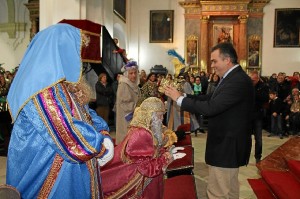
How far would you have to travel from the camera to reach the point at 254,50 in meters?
16.7

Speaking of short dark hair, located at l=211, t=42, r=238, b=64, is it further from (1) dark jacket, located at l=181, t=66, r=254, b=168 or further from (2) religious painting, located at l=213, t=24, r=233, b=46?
(2) religious painting, located at l=213, t=24, r=233, b=46

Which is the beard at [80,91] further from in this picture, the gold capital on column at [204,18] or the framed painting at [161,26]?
the framed painting at [161,26]

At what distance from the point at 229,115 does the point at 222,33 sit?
1474 centimetres

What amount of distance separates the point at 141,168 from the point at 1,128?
4.98 meters

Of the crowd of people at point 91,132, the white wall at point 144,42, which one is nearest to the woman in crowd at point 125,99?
the crowd of people at point 91,132

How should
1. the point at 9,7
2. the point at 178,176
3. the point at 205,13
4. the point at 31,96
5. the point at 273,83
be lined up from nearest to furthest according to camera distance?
the point at 31,96 < the point at 178,176 < the point at 273,83 < the point at 9,7 < the point at 205,13

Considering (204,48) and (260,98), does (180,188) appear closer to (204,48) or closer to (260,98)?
(260,98)

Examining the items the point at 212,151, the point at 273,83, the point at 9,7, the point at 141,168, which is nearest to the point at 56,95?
the point at 141,168

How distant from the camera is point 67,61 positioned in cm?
199

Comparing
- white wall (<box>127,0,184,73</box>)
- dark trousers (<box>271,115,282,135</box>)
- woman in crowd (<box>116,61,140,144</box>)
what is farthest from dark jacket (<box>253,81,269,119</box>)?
white wall (<box>127,0,184,73</box>)

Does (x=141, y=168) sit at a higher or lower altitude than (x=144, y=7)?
lower

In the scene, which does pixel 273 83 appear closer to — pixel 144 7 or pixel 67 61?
pixel 144 7

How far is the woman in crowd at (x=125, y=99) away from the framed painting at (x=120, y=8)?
367 inches

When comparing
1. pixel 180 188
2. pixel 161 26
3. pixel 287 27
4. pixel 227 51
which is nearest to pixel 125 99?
pixel 180 188
